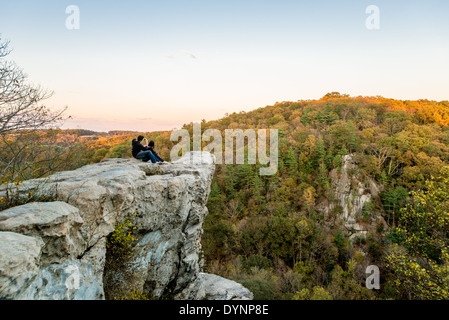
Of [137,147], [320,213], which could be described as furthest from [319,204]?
[137,147]

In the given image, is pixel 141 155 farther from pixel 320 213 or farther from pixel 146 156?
pixel 320 213

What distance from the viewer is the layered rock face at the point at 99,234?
9.95 ft

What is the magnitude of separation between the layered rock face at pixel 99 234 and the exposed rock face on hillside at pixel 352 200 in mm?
32790

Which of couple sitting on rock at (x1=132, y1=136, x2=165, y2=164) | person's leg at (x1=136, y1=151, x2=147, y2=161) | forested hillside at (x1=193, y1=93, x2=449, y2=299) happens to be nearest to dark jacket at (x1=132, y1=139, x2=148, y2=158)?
couple sitting on rock at (x1=132, y1=136, x2=165, y2=164)

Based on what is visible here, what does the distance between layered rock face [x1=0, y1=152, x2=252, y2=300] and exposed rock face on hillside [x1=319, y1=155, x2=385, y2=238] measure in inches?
1291

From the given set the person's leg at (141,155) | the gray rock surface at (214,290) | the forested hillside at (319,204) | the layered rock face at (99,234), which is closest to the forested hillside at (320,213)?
the forested hillside at (319,204)

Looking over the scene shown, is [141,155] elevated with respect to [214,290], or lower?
elevated

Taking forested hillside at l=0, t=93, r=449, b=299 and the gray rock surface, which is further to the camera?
forested hillside at l=0, t=93, r=449, b=299

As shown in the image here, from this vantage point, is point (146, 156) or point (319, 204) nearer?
point (146, 156)

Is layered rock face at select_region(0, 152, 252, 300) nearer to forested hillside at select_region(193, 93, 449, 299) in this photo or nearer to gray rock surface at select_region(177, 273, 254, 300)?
gray rock surface at select_region(177, 273, 254, 300)

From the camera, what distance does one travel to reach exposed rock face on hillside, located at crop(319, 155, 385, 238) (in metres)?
33.3

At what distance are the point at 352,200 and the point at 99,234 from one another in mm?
39219

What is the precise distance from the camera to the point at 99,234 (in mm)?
4641

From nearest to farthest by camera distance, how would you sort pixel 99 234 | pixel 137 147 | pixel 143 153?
pixel 99 234
pixel 143 153
pixel 137 147
